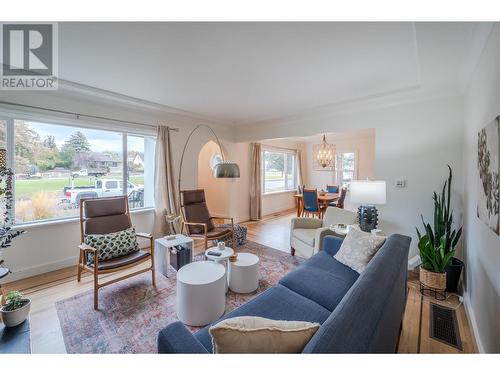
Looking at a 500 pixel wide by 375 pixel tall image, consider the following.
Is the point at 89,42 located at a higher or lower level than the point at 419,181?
higher

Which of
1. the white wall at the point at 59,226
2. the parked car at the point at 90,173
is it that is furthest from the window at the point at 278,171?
the parked car at the point at 90,173

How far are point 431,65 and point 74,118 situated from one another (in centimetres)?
436

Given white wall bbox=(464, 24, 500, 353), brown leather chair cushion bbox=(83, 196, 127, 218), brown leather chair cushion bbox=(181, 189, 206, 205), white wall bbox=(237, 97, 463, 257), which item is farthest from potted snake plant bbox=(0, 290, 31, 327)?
white wall bbox=(237, 97, 463, 257)

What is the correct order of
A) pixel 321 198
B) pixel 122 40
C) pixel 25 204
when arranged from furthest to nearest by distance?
pixel 321 198, pixel 25 204, pixel 122 40

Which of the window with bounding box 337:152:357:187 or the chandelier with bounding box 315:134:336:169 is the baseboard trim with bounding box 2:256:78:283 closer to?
the chandelier with bounding box 315:134:336:169

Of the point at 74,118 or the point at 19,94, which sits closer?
the point at 19,94

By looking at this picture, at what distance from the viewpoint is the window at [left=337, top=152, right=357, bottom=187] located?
6938mm

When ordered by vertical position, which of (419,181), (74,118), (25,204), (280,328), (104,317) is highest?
(74,118)

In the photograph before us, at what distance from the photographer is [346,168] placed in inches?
279

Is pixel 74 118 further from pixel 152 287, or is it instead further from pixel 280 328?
pixel 280 328

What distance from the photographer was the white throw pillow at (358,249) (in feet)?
6.69

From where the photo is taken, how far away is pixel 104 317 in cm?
207
